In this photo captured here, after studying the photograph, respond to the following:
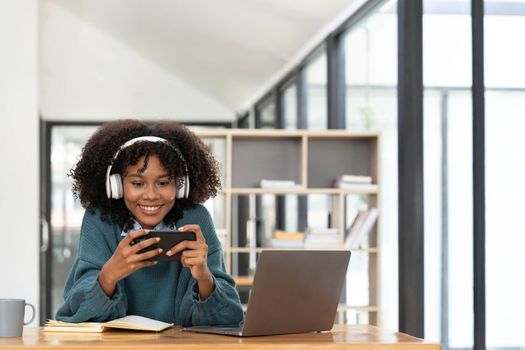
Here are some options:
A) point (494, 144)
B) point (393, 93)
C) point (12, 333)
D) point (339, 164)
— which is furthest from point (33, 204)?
point (12, 333)

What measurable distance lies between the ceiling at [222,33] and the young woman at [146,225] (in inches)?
126

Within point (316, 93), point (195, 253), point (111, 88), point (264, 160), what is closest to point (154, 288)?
point (195, 253)

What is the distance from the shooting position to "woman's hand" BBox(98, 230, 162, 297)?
2443mm

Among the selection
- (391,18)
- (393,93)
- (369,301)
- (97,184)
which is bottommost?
(369,301)

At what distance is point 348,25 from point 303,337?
4039 millimetres

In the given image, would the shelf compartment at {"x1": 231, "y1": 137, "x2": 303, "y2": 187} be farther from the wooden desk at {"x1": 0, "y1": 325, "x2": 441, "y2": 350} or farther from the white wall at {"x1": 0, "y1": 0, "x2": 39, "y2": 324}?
the wooden desk at {"x1": 0, "y1": 325, "x2": 441, "y2": 350}

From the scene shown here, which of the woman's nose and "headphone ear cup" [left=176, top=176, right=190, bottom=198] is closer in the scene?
the woman's nose

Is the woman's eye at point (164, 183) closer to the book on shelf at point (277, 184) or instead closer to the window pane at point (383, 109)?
the window pane at point (383, 109)

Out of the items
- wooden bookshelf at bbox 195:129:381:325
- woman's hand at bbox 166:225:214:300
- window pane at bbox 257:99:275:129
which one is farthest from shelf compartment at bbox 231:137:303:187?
woman's hand at bbox 166:225:214:300

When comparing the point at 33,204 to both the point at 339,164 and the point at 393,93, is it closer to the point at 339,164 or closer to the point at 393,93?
the point at 339,164

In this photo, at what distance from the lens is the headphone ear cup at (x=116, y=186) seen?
2.75 metres

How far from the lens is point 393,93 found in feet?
17.2

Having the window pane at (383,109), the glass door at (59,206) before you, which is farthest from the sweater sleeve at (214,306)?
the glass door at (59,206)

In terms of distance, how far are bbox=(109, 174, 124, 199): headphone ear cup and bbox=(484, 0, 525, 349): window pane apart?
194cm
